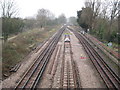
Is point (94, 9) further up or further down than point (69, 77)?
further up

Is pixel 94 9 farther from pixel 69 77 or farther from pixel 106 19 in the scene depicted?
pixel 69 77

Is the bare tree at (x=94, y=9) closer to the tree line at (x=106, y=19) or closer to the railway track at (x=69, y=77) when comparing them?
the tree line at (x=106, y=19)

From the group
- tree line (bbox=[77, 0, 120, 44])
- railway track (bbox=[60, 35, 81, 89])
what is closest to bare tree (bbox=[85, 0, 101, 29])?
tree line (bbox=[77, 0, 120, 44])

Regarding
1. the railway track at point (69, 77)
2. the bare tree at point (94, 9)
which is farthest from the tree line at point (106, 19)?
the railway track at point (69, 77)

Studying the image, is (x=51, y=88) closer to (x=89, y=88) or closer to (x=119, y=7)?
(x=89, y=88)

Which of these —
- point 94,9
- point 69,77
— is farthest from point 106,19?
point 69,77

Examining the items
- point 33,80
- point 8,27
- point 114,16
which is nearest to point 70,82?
point 33,80

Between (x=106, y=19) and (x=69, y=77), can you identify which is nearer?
(x=69, y=77)

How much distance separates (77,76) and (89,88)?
1854 mm

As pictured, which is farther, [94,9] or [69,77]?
[94,9]

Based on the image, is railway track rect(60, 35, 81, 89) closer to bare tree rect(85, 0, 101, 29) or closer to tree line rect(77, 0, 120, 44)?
tree line rect(77, 0, 120, 44)

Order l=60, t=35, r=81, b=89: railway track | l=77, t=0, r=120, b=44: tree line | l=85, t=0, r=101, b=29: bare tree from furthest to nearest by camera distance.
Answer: l=85, t=0, r=101, b=29: bare tree → l=77, t=0, r=120, b=44: tree line → l=60, t=35, r=81, b=89: railway track

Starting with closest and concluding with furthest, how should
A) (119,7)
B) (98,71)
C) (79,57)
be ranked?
(98,71)
(79,57)
(119,7)

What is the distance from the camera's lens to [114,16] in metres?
27.2
